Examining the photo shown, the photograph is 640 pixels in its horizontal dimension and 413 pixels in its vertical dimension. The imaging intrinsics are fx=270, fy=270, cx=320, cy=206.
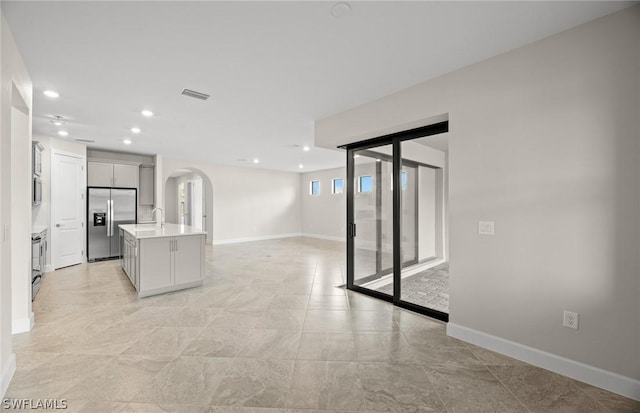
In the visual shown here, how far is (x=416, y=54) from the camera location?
2.38 m

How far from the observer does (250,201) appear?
9.69 metres

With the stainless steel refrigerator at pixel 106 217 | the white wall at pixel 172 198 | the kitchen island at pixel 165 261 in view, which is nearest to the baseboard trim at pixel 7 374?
the kitchen island at pixel 165 261

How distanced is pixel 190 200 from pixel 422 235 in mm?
9267

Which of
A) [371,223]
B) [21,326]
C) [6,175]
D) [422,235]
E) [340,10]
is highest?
[340,10]

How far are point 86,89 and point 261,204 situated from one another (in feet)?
23.0

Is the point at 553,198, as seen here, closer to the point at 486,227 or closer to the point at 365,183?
the point at 486,227

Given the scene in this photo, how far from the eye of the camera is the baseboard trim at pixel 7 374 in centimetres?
181

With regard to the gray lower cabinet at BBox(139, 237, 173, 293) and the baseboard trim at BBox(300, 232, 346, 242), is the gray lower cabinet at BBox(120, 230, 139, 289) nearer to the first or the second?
the gray lower cabinet at BBox(139, 237, 173, 293)

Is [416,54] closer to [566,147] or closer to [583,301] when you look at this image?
[566,147]

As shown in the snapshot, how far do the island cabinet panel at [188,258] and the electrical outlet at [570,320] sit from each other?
440cm

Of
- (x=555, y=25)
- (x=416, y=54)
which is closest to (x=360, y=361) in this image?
(x=416, y=54)

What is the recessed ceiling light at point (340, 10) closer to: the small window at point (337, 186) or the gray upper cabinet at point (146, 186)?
the gray upper cabinet at point (146, 186)

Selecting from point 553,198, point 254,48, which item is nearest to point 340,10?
point 254,48

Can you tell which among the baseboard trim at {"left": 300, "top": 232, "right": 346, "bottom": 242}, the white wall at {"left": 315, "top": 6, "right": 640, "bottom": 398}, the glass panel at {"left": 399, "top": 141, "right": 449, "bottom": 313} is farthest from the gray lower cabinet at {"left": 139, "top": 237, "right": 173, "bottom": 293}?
the baseboard trim at {"left": 300, "top": 232, "right": 346, "bottom": 242}
